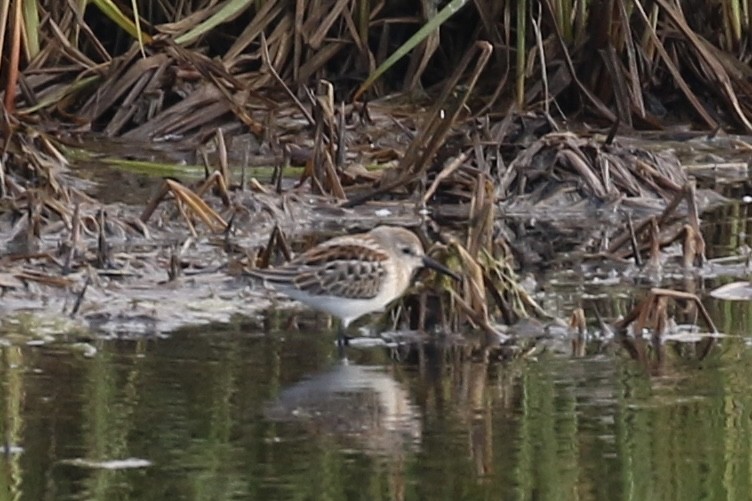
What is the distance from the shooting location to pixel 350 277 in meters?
6.69

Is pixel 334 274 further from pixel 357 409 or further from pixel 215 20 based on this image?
pixel 215 20

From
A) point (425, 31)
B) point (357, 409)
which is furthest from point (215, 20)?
point (357, 409)

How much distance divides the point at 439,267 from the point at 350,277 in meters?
0.30

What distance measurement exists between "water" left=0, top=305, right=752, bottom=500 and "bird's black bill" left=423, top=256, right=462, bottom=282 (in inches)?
10.7

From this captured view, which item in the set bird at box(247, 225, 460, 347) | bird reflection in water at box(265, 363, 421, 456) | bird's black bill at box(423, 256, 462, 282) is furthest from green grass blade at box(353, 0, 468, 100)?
bird reflection in water at box(265, 363, 421, 456)

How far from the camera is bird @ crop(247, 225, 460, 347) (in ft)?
21.9

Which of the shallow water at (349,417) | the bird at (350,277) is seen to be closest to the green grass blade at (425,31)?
the shallow water at (349,417)

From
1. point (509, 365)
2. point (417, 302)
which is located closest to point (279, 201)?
point (417, 302)

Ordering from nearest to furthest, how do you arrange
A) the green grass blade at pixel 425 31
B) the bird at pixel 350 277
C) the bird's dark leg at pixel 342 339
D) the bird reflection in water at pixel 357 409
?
1. the bird reflection in water at pixel 357 409
2. the bird's dark leg at pixel 342 339
3. the bird at pixel 350 277
4. the green grass blade at pixel 425 31

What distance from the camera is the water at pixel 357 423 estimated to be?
4797 mm

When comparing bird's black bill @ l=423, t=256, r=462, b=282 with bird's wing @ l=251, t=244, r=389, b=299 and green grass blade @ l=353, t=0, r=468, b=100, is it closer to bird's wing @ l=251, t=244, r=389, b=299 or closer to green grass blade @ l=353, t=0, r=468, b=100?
bird's wing @ l=251, t=244, r=389, b=299

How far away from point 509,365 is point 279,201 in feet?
10.4

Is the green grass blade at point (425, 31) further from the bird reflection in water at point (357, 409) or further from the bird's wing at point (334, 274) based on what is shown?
the bird reflection in water at point (357, 409)

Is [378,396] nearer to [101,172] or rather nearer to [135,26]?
[101,172]
